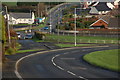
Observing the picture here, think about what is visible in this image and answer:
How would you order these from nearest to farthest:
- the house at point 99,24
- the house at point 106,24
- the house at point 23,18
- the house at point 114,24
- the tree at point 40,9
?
the house at point 114,24 → the house at point 106,24 → the house at point 99,24 → the house at point 23,18 → the tree at point 40,9

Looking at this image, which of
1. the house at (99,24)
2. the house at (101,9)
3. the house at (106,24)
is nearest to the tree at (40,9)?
the house at (101,9)

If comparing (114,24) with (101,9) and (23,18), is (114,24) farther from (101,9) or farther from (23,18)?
(23,18)

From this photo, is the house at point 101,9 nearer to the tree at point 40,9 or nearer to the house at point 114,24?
the tree at point 40,9

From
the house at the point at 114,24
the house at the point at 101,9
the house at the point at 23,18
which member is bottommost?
the house at the point at 114,24

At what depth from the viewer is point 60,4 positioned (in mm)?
168875

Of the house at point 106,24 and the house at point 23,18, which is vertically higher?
the house at point 23,18

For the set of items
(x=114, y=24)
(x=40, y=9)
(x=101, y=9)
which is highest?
(x=40, y=9)

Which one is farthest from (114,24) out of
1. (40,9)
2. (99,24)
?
(40,9)

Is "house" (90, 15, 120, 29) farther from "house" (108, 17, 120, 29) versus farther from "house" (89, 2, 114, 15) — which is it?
"house" (89, 2, 114, 15)

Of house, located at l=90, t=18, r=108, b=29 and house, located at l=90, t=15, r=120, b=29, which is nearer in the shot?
house, located at l=90, t=15, r=120, b=29

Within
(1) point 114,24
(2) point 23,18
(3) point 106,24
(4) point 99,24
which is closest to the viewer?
(1) point 114,24

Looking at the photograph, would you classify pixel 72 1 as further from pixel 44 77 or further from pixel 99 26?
pixel 44 77

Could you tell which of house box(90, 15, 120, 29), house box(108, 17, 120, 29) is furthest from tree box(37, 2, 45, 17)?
house box(108, 17, 120, 29)

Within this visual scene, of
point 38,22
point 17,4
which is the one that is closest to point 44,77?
point 38,22
